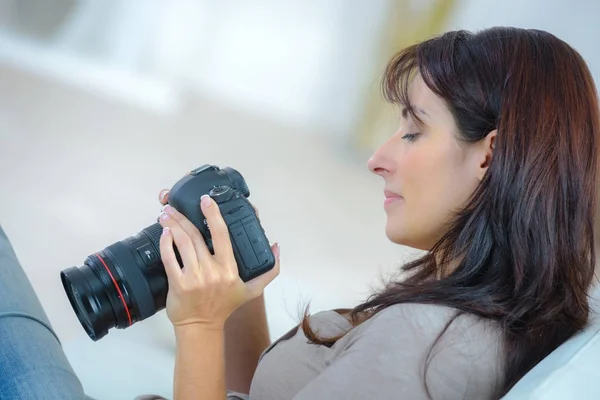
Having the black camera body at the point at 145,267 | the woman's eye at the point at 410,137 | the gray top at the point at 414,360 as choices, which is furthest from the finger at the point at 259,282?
the woman's eye at the point at 410,137

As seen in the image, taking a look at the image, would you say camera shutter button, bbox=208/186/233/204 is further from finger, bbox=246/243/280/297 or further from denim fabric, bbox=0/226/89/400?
denim fabric, bbox=0/226/89/400

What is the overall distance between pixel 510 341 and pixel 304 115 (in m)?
1.55

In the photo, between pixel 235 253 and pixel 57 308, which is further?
pixel 57 308

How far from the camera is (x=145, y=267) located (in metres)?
0.71

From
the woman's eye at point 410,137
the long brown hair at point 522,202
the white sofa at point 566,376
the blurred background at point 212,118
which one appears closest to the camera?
the white sofa at point 566,376

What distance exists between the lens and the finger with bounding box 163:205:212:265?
672 mm

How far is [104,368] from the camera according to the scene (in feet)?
4.14

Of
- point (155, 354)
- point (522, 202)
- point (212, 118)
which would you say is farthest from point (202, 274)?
point (212, 118)

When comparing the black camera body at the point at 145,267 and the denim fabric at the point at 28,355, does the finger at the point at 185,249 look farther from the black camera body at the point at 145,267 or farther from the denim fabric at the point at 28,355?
the denim fabric at the point at 28,355

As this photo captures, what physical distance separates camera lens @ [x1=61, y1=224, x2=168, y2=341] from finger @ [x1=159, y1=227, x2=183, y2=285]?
4 centimetres

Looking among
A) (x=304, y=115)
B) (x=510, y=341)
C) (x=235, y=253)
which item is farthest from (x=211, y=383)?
(x=304, y=115)

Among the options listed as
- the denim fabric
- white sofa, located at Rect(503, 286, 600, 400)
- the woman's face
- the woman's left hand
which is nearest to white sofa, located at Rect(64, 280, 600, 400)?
white sofa, located at Rect(503, 286, 600, 400)

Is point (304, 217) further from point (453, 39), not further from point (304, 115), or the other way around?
point (453, 39)

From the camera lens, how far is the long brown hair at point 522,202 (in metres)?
0.65
